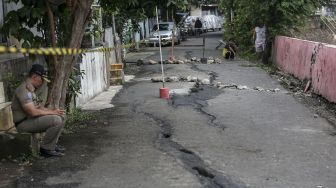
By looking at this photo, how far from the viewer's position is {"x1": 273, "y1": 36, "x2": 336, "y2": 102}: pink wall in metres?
11.4

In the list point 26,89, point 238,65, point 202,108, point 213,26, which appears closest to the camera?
point 26,89

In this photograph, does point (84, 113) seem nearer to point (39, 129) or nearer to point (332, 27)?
point (39, 129)

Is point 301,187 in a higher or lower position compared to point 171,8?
lower

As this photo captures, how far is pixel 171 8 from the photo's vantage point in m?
7.70

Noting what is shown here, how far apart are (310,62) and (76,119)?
7.66 metres

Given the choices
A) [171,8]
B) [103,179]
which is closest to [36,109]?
[103,179]

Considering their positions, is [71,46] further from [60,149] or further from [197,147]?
[197,147]

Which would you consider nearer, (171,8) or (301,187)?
(301,187)

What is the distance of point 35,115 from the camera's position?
619 centimetres

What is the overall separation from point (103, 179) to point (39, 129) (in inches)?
48.0

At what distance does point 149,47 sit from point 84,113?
79.6 feet

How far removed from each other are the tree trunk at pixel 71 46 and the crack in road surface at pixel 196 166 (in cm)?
164

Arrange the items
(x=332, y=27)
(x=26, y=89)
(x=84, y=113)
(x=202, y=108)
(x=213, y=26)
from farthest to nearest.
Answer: (x=213, y=26) → (x=332, y=27) → (x=202, y=108) → (x=84, y=113) → (x=26, y=89)

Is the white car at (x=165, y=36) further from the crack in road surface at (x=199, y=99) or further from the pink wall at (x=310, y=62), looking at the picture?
the crack in road surface at (x=199, y=99)
